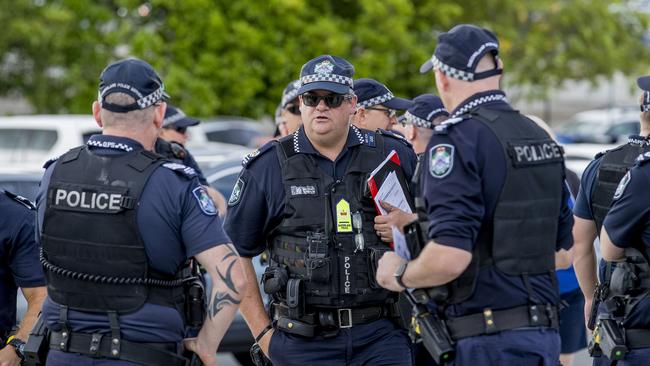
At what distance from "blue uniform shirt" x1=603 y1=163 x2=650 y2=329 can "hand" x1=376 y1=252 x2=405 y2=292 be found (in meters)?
1.26

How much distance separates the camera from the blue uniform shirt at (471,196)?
396 cm

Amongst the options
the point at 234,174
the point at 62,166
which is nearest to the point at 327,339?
the point at 62,166

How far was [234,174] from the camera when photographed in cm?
870

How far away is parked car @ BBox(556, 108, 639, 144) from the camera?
24188 mm

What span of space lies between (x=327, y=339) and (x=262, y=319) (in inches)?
15.1

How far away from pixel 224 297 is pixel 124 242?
464mm

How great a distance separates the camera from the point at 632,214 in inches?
192

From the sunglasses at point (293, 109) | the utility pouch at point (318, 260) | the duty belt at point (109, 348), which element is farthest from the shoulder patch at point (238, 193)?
the sunglasses at point (293, 109)

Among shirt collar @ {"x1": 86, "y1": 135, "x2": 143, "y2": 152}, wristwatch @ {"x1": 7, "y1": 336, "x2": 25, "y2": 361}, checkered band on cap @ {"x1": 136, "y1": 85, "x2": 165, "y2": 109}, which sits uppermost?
checkered band on cap @ {"x1": 136, "y1": 85, "x2": 165, "y2": 109}

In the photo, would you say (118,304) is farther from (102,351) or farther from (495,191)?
(495,191)

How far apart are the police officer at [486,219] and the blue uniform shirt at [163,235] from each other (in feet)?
2.44

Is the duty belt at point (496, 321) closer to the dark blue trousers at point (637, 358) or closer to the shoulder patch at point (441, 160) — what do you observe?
the shoulder patch at point (441, 160)

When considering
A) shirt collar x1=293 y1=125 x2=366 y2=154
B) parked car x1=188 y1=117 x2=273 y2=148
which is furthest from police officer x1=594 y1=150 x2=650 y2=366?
parked car x1=188 y1=117 x2=273 y2=148

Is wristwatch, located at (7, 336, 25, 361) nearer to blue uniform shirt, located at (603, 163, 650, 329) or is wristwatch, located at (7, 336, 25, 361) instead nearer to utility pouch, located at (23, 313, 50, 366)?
utility pouch, located at (23, 313, 50, 366)
